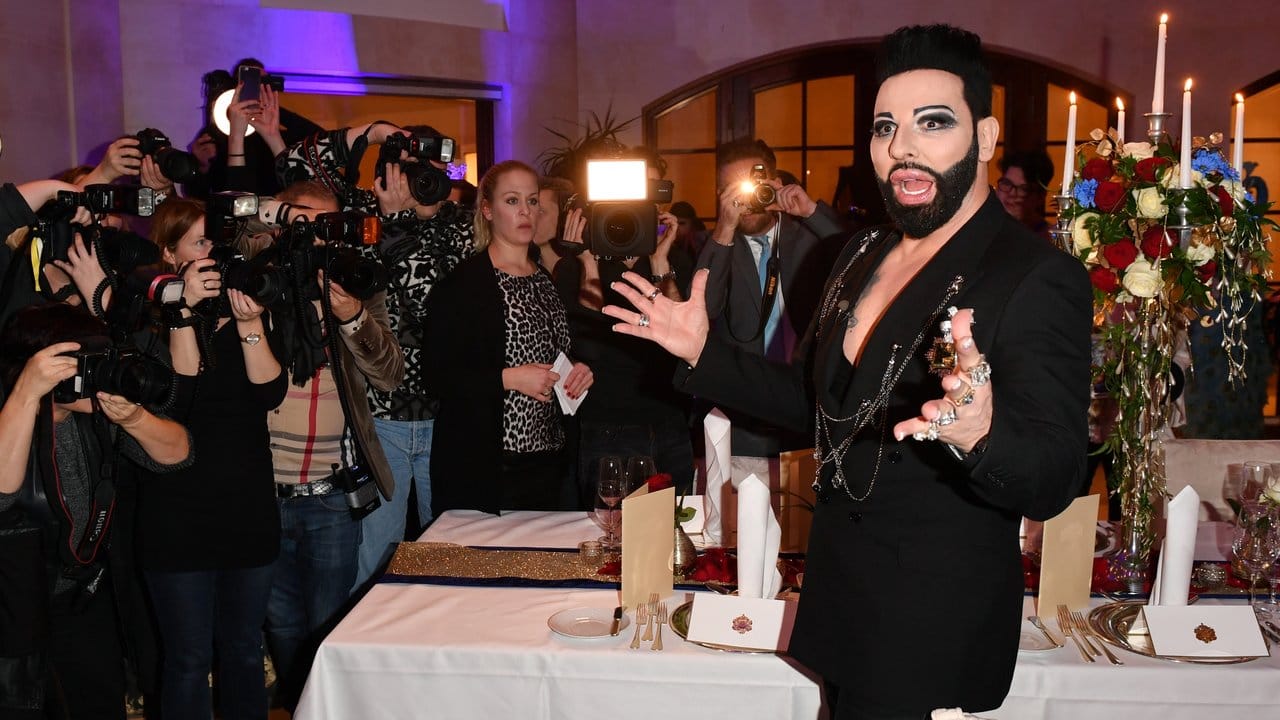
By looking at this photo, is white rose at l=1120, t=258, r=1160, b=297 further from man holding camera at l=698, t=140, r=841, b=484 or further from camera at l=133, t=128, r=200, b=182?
camera at l=133, t=128, r=200, b=182

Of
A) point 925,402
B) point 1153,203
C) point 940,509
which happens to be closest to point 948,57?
point 925,402

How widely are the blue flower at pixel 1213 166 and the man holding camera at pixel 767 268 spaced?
4.56ft

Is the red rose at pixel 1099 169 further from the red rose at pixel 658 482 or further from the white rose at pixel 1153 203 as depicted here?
the red rose at pixel 658 482

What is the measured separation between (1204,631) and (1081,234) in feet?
2.53

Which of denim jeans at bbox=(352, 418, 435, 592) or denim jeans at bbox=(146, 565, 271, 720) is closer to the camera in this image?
denim jeans at bbox=(146, 565, 271, 720)

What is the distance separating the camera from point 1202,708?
1724mm

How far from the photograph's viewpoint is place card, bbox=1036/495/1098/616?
1.88 m

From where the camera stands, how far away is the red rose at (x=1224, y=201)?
2.00 meters

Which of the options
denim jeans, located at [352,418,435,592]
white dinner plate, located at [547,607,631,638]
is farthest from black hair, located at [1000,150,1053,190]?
white dinner plate, located at [547,607,631,638]

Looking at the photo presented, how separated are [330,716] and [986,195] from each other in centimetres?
136

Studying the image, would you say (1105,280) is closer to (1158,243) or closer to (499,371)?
(1158,243)

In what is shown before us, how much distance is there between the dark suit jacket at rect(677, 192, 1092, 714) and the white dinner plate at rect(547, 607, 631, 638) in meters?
0.42

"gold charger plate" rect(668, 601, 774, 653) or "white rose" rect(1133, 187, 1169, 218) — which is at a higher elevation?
"white rose" rect(1133, 187, 1169, 218)

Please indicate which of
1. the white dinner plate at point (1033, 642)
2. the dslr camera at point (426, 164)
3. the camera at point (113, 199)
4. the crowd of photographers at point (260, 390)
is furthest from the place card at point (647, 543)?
the dslr camera at point (426, 164)
